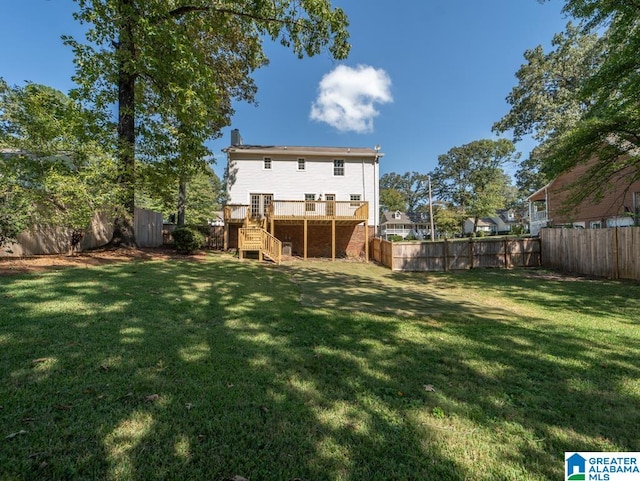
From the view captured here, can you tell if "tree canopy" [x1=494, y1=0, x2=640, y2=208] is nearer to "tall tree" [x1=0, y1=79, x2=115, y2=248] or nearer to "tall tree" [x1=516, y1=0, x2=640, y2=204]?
"tall tree" [x1=516, y1=0, x2=640, y2=204]

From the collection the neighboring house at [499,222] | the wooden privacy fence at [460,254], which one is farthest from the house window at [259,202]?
the neighboring house at [499,222]

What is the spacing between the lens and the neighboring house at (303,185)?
17.9m

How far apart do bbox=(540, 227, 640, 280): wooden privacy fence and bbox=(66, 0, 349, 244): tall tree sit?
12131mm

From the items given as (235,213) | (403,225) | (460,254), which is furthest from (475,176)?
(235,213)

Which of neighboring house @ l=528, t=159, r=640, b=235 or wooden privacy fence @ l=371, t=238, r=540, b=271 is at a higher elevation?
neighboring house @ l=528, t=159, r=640, b=235

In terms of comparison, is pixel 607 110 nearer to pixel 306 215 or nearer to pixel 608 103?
pixel 608 103

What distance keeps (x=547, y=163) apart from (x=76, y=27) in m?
17.4

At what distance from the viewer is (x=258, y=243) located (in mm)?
13297

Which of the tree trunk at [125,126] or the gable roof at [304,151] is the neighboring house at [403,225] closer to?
the gable roof at [304,151]

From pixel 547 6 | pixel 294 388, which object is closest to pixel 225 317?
pixel 294 388

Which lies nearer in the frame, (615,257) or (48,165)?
(48,165)

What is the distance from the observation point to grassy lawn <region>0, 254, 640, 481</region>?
70.7 inches

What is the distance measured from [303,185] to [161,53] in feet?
34.2

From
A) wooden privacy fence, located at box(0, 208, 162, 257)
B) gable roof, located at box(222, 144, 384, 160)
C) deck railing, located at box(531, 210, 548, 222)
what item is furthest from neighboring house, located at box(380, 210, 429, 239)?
wooden privacy fence, located at box(0, 208, 162, 257)
